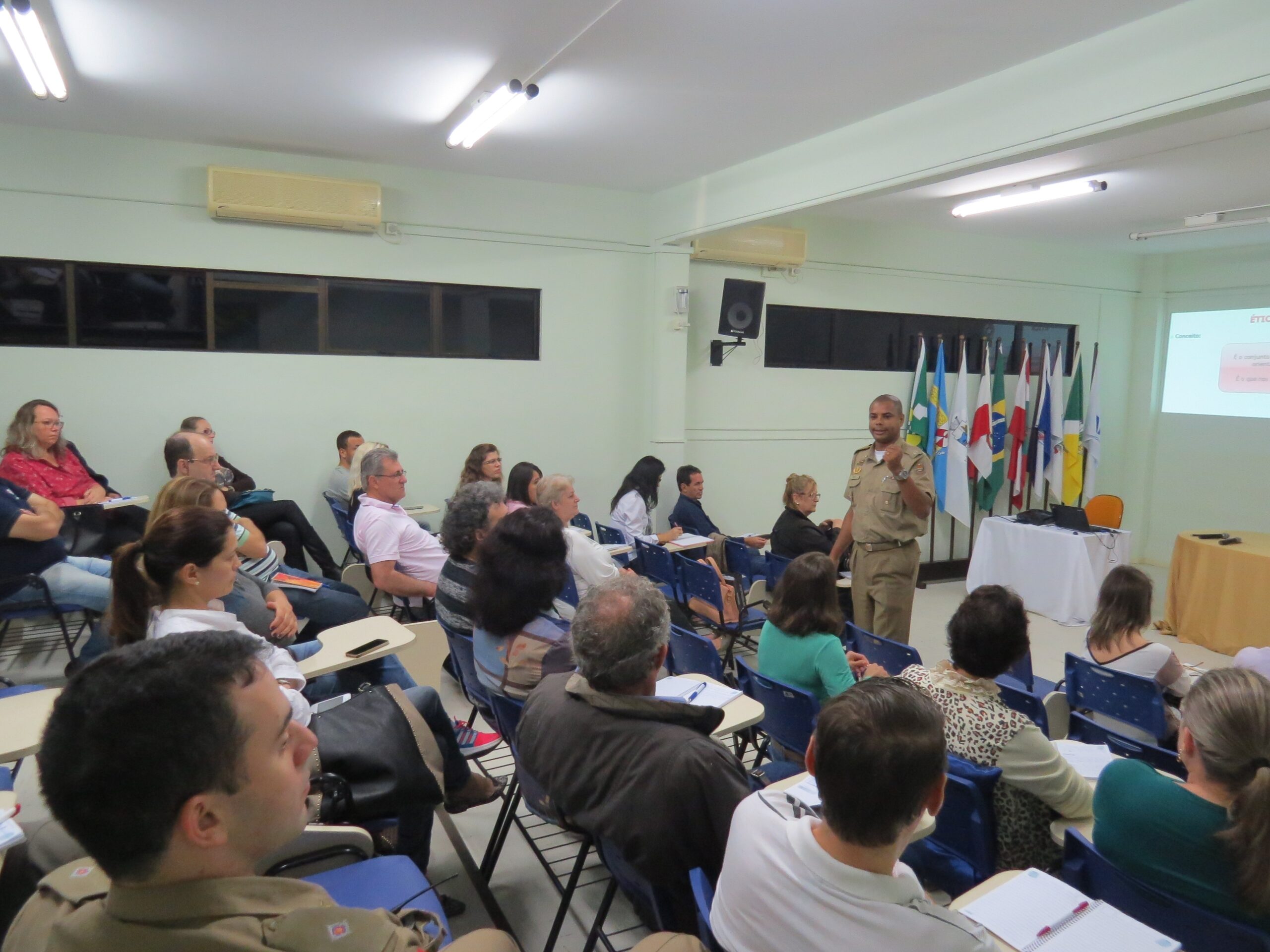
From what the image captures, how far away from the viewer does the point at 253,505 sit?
4902 mm

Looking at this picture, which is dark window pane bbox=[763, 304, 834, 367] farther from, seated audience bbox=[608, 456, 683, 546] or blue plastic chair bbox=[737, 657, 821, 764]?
blue plastic chair bbox=[737, 657, 821, 764]

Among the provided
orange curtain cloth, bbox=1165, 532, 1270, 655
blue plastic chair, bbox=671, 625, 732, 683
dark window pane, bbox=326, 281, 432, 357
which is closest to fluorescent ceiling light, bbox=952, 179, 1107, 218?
orange curtain cloth, bbox=1165, 532, 1270, 655

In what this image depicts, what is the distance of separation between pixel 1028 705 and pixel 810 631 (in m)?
0.71

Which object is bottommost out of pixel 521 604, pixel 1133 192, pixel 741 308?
pixel 521 604

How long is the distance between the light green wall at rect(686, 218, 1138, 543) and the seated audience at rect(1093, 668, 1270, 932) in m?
5.15

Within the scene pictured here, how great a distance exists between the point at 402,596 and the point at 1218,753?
3233 millimetres

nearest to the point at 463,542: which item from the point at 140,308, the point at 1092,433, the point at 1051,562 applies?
the point at 140,308

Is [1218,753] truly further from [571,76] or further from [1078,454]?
[1078,454]

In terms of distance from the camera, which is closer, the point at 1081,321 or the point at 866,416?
the point at 866,416

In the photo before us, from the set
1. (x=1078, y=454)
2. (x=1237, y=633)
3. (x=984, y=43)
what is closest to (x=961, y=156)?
(x=984, y=43)

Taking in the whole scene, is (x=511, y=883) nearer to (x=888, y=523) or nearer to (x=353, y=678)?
(x=353, y=678)

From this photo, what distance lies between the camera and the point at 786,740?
2500 mm

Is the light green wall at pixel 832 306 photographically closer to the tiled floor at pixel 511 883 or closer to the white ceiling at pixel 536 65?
the white ceiling at pixel 536 65

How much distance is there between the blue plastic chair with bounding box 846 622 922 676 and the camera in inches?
119
